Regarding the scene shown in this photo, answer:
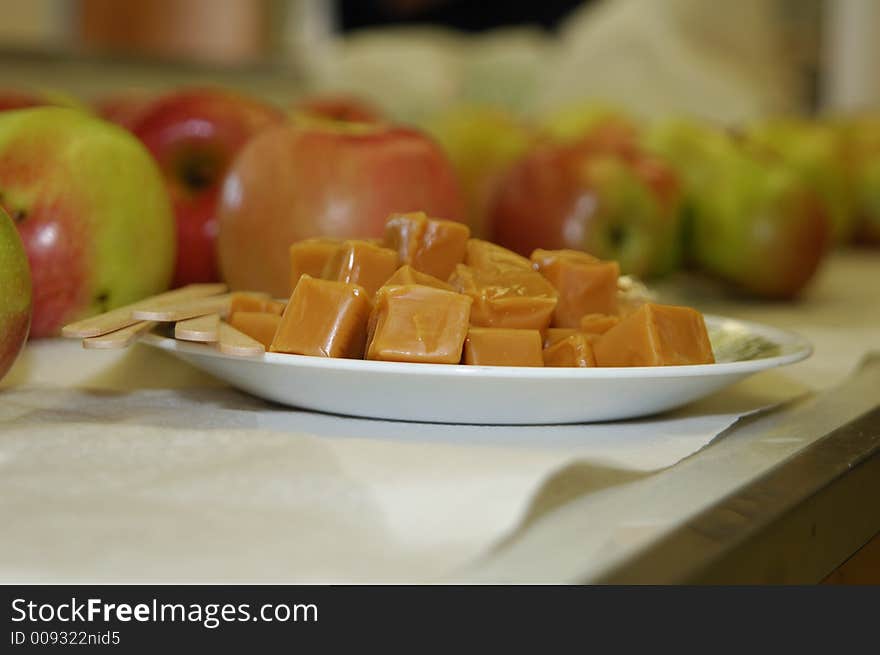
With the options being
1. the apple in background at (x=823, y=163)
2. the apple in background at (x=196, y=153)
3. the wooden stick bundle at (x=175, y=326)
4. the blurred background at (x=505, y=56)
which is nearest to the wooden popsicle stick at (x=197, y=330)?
the wooden stick bundle at (x=175, y=326)

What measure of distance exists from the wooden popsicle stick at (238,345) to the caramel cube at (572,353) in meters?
0.15

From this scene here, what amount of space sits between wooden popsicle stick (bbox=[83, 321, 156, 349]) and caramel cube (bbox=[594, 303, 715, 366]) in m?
0.24

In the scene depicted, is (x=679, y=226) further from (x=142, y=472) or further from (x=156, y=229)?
(x=142, y=472)

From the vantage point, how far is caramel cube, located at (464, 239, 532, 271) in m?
0.62

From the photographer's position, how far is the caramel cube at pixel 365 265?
0.60 meters

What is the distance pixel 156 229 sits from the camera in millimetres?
798

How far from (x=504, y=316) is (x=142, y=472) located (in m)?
0.20

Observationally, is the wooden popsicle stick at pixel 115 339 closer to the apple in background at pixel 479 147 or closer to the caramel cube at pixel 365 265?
the caramel cube at pixel 365 265

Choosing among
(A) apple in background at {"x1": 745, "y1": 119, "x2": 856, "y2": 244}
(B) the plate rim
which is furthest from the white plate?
(A) apple in background at {"x1": 745, "y1": 119, "x2": 856, "y2": 244}

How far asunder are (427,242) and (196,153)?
1.43 ft

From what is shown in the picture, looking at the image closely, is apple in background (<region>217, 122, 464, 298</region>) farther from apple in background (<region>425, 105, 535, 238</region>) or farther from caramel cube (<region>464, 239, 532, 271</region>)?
apple in background (<region>425, 105, 535, 238</region>)

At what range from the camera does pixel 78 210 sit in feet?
2.42

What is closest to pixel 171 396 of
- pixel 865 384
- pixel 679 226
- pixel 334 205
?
pixel 334 205

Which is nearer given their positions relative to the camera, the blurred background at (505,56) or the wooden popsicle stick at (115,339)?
the wooden popsicle stick at (115,339)
